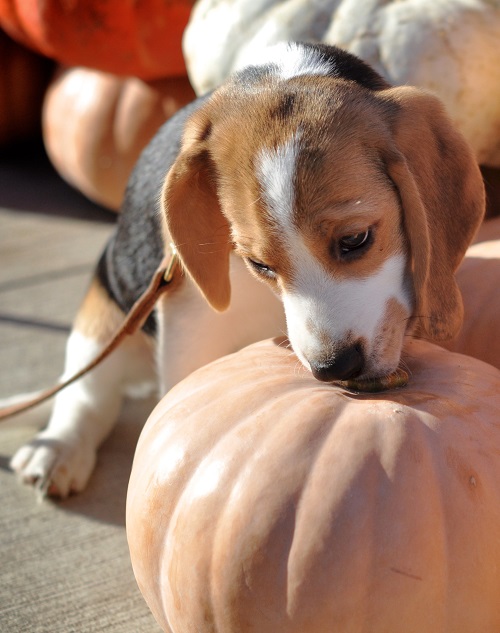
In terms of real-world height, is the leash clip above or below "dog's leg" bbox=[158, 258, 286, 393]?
above

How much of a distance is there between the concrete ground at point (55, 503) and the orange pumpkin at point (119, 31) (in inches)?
42.3

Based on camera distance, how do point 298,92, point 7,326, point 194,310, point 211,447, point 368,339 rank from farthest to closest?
1. point 7,326
2. point 194,310
3. point 298,92
4. point 368,339
5. point 211,447

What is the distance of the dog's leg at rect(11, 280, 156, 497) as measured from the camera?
3.05 meters

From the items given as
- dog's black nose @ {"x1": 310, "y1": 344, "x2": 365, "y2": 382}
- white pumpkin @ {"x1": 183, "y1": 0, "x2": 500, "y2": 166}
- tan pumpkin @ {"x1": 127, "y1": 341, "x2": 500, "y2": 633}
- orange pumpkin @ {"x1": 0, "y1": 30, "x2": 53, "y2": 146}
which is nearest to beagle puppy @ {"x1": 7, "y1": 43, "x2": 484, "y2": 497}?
dog's black nose @ {"x1": 310, "y1": 344, "x2": 365, "y2": 382}

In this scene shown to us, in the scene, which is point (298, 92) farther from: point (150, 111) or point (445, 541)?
point (150, 111)

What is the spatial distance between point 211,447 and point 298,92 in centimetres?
98

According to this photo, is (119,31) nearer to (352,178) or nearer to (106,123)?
(106,123)

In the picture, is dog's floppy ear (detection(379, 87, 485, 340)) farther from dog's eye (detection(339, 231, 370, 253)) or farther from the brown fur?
dog's eye (detection(339, 231, 370, 253))

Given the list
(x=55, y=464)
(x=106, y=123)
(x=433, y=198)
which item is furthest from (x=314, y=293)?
(x=106, y=123)

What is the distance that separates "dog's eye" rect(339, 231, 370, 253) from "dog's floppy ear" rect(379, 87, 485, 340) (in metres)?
0.14

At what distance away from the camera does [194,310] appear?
9.35 ft

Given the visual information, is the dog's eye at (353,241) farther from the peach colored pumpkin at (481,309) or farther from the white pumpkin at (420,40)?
the white pumpkin at (420,40)

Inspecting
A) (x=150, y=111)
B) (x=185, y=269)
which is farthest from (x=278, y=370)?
(x=150, y=111)

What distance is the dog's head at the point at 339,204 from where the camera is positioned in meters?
2.18
